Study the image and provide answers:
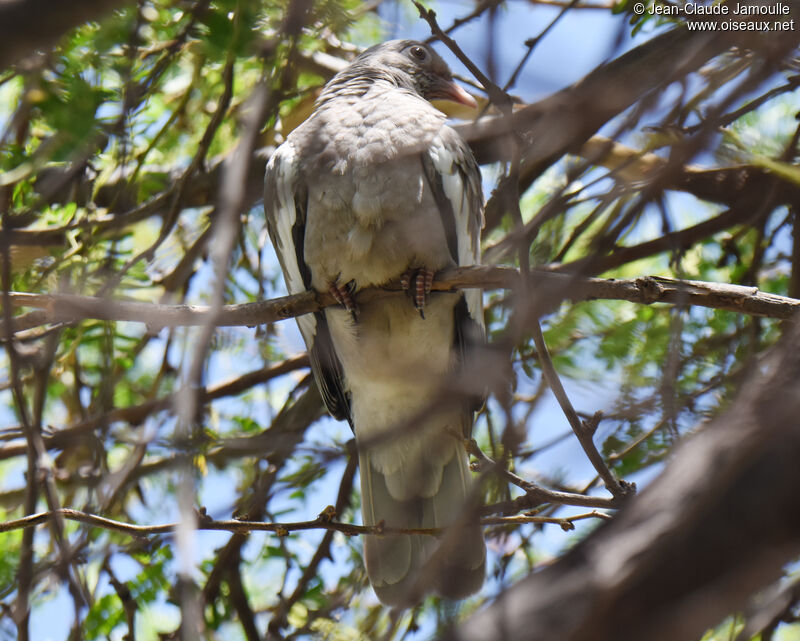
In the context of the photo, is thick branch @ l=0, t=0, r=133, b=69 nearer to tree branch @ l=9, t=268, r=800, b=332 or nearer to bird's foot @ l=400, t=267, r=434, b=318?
tree branch @ l=9, t=268, r=800, b=332

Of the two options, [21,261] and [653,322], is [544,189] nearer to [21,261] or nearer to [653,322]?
[653,322]

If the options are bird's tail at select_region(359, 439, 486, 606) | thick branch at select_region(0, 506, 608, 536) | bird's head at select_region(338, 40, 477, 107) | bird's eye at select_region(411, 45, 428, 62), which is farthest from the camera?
bird's eye at select_region(411, 45, 428, 62)

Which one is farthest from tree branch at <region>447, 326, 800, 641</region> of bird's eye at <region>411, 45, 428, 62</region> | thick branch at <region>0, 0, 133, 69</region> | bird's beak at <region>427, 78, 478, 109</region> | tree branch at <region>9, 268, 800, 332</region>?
bird's eye at <region>411, 45, 428, 62</region>

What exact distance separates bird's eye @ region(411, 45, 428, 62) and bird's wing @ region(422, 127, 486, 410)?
107 centimetres

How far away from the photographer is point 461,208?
3.44 metres

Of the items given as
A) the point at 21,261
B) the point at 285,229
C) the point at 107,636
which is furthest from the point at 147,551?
the point at 21,261

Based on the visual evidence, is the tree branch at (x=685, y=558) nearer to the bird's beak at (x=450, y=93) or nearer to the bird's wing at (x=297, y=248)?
the bird's wing at (x=297, y=248)

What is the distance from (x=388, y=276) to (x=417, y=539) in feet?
3.55

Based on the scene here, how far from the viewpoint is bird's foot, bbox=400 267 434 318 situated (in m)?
3.22

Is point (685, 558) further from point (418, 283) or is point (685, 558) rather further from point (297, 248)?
point (297, 248)

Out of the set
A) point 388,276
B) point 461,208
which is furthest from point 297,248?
point 461,208

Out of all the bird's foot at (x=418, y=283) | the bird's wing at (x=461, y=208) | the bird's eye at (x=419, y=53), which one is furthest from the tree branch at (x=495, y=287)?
the bird's eye at (x=419, y=53)

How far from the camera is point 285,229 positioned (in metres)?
3.44

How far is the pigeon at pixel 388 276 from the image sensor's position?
3.21 metres
